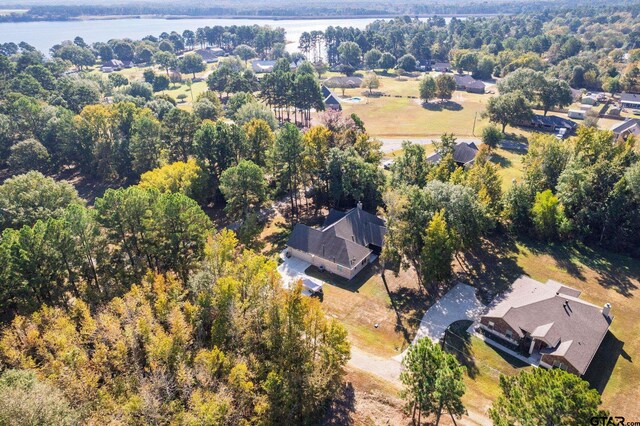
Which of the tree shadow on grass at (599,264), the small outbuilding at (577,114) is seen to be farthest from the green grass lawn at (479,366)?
the small outbuilding at (577,114)

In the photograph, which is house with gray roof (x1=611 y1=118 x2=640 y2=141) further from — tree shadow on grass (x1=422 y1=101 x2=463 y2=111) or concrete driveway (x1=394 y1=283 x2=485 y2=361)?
concrete driveway (x1=394 y1=283 x2=485 y2=361)

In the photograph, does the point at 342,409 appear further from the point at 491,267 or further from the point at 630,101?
the point at 630,101

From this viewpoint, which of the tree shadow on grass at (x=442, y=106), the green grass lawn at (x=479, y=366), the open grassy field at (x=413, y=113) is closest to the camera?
the green grass lawn at (x=479, y=366)

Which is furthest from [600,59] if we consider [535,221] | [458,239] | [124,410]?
[124,410]

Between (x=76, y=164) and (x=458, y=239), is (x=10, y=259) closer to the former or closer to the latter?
(x=458, y=239)

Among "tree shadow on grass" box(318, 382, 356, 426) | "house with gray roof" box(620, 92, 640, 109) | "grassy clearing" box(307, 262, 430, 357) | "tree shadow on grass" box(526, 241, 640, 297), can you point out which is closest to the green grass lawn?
"grassy clearing" box(307, 262, 430, 357)

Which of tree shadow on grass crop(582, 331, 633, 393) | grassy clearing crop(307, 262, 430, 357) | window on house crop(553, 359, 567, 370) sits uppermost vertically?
window on house crop(553, 359, 567, 370)

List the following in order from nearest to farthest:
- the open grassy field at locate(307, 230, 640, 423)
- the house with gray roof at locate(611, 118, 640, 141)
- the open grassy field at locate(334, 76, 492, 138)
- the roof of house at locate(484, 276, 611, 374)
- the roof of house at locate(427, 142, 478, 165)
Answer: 1. the open grassy field at locate(307, 230, 640, 423)
2. the roof of house at locate(484, 276, 611, 374)
3. the roof of house at locate(427, 142, 478, 165)
4. the house with gray roof at locate(611, 118, 640, 141)
5. the open grassy field at locate(334, 76, 492, 138)

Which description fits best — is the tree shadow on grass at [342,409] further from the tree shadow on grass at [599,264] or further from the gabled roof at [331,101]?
the gabled roof at [331,101]
